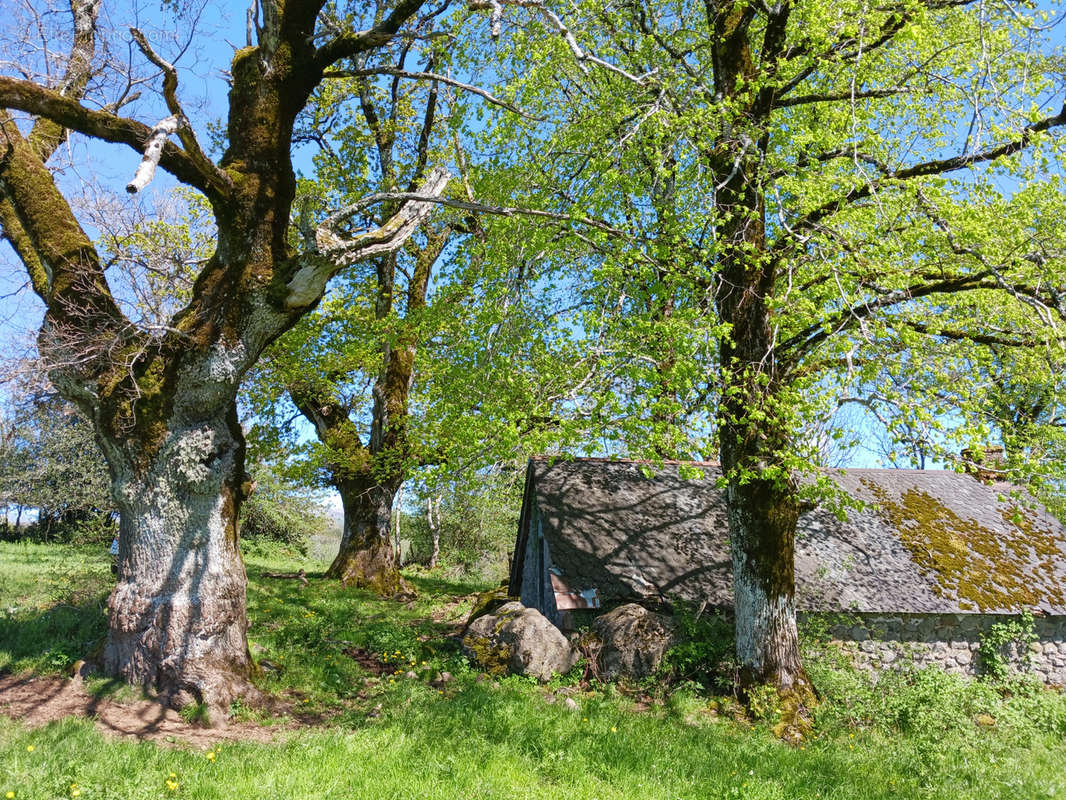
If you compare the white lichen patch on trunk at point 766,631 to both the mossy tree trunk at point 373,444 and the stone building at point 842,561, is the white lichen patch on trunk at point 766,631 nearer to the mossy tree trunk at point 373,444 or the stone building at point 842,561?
the stone building at point 842,561

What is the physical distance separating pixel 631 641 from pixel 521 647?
1.78m

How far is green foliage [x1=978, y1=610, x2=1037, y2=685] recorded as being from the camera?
12.9 metres

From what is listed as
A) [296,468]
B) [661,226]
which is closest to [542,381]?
[661,226]

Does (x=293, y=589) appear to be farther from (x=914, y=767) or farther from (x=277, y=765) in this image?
(x=914, y=767)

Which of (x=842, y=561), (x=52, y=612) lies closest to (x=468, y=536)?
(x=842, y=561)

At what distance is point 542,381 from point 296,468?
9178 mm

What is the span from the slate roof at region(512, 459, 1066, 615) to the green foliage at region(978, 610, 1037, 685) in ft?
1.08

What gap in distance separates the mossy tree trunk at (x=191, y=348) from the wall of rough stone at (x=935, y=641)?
9913 mm

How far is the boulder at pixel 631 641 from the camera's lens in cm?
1069

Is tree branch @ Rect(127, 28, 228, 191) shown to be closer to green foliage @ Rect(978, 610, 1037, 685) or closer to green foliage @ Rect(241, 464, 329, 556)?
green foliage @ Rect(978, 610, 1037, 685)

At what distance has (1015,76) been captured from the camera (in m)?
11.1

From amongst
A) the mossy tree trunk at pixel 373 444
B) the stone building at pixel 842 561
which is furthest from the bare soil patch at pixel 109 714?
the mossy tree trunk at pixel 373 444

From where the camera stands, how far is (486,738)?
23.7 feet

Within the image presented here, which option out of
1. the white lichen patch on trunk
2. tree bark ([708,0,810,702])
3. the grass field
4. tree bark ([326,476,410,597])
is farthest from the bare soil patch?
tree bark ([326,476,410,597])
